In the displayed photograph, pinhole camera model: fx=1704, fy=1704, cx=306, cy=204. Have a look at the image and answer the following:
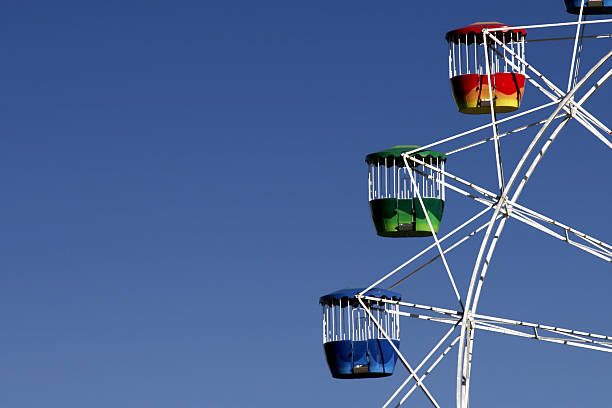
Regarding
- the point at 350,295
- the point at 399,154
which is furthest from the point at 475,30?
the point at 350,295

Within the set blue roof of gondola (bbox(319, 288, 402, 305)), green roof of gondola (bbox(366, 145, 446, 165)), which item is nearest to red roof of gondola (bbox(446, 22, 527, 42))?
green roof of gondola (bbox(366, 145, 446, 165))

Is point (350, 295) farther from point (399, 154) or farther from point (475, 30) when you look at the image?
point (475, 30)

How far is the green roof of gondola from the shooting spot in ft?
131

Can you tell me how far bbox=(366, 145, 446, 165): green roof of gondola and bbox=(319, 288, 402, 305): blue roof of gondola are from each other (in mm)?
3158

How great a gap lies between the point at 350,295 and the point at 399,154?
3569mm

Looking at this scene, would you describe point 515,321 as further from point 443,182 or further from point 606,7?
point 606,7

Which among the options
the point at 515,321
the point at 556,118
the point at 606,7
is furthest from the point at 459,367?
the point at 606,7

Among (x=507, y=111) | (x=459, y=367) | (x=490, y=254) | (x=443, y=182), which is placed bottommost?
(x=459, y=367)

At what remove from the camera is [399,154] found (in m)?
40.6

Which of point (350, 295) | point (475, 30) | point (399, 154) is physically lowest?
point (350, 295)

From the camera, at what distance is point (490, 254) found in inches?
1400

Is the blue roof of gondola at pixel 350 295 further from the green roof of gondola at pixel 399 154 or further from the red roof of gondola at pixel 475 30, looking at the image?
the red roof of gondola at pixel 475 30

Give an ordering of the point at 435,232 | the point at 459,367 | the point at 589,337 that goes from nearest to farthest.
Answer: the point at 459,367 → the point at 589,337 → the point at 435,232

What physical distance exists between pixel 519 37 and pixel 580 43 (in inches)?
94.0
